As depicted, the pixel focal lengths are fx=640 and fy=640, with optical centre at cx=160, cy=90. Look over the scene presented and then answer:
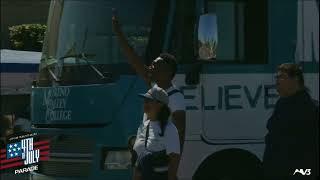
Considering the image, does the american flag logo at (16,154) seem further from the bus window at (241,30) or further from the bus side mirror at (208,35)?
the bus window at (241,30)

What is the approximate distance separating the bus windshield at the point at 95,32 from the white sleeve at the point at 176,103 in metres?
1.08

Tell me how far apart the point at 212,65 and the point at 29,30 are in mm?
15676

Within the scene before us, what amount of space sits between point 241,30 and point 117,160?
178 centimetres

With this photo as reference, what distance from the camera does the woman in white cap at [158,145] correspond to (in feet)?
15.6

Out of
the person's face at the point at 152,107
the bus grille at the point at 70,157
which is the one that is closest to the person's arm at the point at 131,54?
the bus grille at the point at 70,157

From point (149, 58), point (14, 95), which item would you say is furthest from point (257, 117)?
point (14, 95)

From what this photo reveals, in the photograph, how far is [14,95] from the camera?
16.8 meters

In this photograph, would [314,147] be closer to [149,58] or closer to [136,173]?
[136,173]

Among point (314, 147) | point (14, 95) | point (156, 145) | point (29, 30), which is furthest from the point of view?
point (29, 30)

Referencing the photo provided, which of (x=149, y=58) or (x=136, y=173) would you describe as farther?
(x=149, y=58)

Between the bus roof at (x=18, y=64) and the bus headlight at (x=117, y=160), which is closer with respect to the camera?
the bus headlight at (x=117, y=160)

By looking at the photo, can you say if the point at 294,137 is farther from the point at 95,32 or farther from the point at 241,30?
the point at 95,32

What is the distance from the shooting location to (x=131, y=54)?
19.5 feet

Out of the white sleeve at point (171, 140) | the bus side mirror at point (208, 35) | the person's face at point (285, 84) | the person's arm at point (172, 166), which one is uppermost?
the bus side mirror at point (208, 35)
